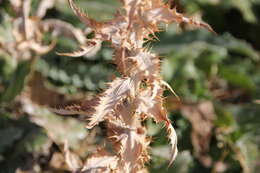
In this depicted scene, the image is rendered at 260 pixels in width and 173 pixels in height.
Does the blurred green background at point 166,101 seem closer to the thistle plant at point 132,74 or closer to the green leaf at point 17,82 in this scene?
the green leaf at point 17,82

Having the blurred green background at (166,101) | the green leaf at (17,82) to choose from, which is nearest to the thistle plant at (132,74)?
the blurred green background at (166,101)

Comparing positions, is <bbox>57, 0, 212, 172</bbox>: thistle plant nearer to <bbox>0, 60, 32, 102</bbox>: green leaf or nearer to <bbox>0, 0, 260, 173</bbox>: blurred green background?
<bbox>0, 0, 260, 173</bbox>: blurred green background

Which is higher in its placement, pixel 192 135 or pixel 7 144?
pixel 7 144

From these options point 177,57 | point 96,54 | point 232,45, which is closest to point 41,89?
point 96,54

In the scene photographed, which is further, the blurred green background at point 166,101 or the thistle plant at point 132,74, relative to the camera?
the blurred green background at point 166,101

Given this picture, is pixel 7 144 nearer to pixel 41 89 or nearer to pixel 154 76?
pixel 41 89

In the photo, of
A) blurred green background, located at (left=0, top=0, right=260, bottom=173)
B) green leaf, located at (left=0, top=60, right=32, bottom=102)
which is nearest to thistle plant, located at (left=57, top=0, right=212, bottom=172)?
blurred green background, located at (left=0, top=0, right=260, bottom=173)
